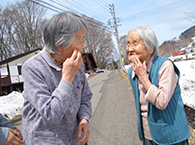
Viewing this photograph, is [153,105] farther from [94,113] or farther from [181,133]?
[94,113]

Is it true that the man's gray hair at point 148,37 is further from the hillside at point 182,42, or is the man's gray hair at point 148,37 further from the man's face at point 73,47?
the hillside at point 182,42

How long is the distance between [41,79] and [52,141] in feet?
1.48

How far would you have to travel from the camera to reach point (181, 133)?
54.4 inches

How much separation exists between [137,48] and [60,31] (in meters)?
0.89

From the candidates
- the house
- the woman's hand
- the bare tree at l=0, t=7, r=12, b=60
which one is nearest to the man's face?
the woman's hand

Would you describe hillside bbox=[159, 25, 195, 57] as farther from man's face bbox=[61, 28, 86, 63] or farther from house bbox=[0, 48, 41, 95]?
house bbox=[0, 48, 41, 95]

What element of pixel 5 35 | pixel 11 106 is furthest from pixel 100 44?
pixel 11 106

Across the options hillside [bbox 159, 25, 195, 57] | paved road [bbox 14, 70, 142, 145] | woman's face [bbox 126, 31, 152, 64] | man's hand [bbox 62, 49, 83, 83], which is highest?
hillside [bbox 159, 25, 195, 57]

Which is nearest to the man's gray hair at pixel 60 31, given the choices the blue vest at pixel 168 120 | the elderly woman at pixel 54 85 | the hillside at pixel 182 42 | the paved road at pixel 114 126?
the elderly woman at pixel 54 85

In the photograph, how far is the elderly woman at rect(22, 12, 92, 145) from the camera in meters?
0.95

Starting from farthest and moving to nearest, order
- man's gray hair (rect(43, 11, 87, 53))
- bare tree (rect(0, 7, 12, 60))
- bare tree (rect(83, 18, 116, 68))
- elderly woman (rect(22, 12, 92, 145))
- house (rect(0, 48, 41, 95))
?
bare tree (rect(83, 18, 116, 68))
bare tree (rect(0, 7, 12, 60))
house (rect(0, 48, 41, 95))
man's gray hair (rect(43, 11, 87, 53))
elderly woman (rect(22, 12, 92, 145))

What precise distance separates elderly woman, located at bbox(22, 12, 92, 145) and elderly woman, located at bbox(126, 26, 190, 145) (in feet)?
2.29

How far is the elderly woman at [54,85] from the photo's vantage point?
95cm

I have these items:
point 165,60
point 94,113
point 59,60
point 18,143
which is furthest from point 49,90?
point 94,113
